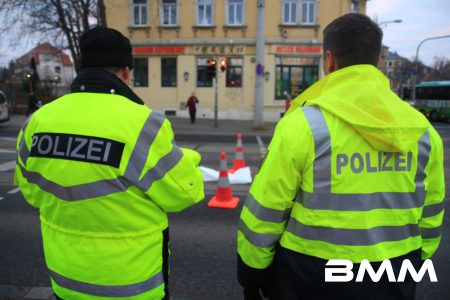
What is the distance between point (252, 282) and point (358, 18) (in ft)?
4.10

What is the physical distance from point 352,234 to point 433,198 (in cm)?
53

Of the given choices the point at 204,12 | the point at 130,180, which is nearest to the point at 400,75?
the point at 204,12

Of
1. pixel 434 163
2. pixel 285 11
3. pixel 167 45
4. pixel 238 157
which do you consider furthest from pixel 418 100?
pixel 434 163

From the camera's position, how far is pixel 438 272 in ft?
12.4

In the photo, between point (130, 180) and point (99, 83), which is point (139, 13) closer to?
point (99, 83)

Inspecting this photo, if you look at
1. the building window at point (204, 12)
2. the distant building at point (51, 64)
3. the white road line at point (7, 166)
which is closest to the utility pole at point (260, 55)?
the building window at point (204, 12)

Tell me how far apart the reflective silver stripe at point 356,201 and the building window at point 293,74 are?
22.8 meters

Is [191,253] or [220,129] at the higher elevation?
[220,129]

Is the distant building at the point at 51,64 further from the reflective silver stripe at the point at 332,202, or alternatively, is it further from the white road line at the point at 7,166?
the reflective silver stripe at the point at 332,202

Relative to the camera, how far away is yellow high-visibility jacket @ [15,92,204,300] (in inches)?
62.7

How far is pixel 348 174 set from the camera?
1.50 m

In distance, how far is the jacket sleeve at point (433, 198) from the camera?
168cm

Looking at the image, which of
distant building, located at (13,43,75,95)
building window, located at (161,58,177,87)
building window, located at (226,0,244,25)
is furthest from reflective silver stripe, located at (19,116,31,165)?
building window, located at (161,58,177,87)

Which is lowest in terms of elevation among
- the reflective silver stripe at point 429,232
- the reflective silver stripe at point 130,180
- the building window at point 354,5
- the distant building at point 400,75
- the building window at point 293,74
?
the reflective silver stripe at point 429,232
